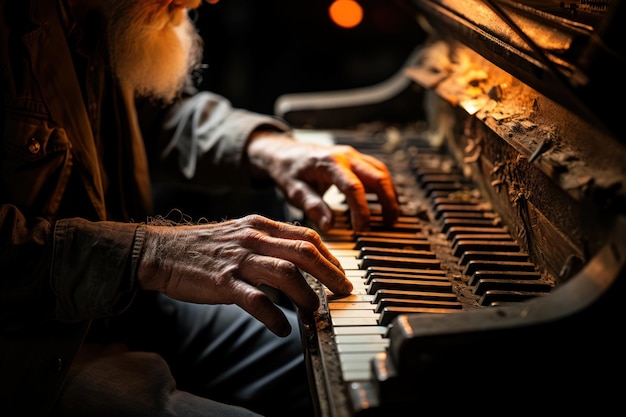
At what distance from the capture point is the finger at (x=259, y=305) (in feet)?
3.85

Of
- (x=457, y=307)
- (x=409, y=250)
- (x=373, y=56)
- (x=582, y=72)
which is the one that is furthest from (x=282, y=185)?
(x=373, y=56)

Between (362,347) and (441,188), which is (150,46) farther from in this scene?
(362,347)

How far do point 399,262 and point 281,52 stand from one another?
3094 millimetres

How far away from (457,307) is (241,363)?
68 centimetres

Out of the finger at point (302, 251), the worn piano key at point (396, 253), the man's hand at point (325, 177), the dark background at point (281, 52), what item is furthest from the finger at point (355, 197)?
the dark background at point (281, 52)

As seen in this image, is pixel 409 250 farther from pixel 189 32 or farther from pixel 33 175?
pixel 189 32

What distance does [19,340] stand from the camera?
4.30ft

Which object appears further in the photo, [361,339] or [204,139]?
[204,139]

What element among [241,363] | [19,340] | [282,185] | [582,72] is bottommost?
[241,363]

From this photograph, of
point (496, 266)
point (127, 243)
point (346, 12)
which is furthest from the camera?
point (346, 12)

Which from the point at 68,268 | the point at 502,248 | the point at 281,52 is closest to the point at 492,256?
the point at 502,248

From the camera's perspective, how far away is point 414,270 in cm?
141

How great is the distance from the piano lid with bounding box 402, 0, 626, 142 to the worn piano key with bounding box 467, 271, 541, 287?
365mm

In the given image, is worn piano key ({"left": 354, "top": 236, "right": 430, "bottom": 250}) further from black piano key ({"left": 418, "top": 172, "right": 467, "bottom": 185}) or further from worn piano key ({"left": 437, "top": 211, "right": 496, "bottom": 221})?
black piano key ({"left": 418, "top": 172, "right": 467, "bottom": 185})
